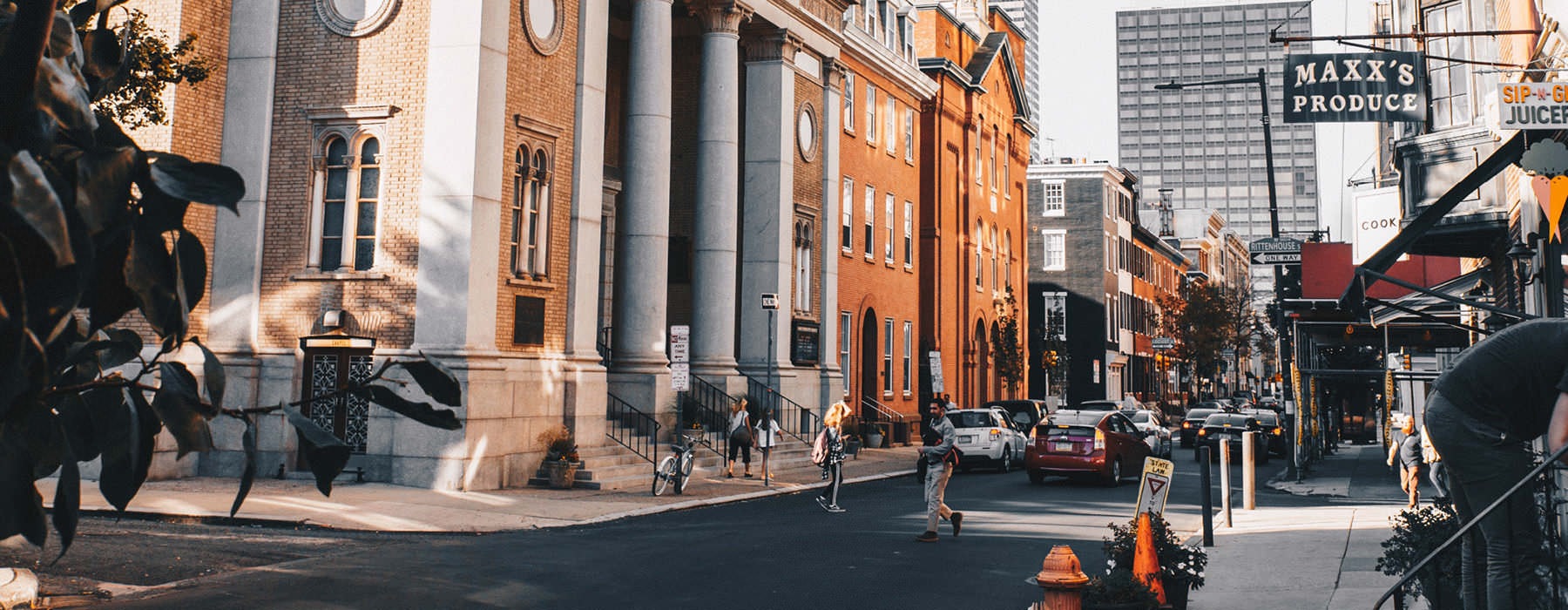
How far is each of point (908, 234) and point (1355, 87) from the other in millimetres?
29859

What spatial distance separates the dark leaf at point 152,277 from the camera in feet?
6.06

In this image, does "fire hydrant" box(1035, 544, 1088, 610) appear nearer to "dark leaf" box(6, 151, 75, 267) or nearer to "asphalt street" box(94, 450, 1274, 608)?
"asphalt street" box(94, 450, 1274, 608)

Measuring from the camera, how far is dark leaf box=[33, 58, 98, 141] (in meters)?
1.95

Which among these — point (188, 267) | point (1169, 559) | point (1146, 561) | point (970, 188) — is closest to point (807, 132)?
point (970, 188)

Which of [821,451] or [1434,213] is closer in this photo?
[1434,213]

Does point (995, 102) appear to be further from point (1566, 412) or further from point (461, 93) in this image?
point (1566, 412)

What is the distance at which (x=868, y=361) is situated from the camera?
39.3 meters

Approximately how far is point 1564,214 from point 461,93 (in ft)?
52.5

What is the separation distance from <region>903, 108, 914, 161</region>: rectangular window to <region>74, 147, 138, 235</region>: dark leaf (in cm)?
4131

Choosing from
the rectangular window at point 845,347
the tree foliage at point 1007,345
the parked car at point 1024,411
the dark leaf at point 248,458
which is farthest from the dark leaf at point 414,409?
the tree foliage at point 1007,345

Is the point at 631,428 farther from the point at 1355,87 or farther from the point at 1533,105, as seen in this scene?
the point at 1533,105

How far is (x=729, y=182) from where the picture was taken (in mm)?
28938

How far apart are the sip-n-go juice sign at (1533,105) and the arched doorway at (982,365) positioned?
3801cm

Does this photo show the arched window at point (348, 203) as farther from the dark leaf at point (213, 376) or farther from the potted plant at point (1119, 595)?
the dark leaf at point (213, 376)
